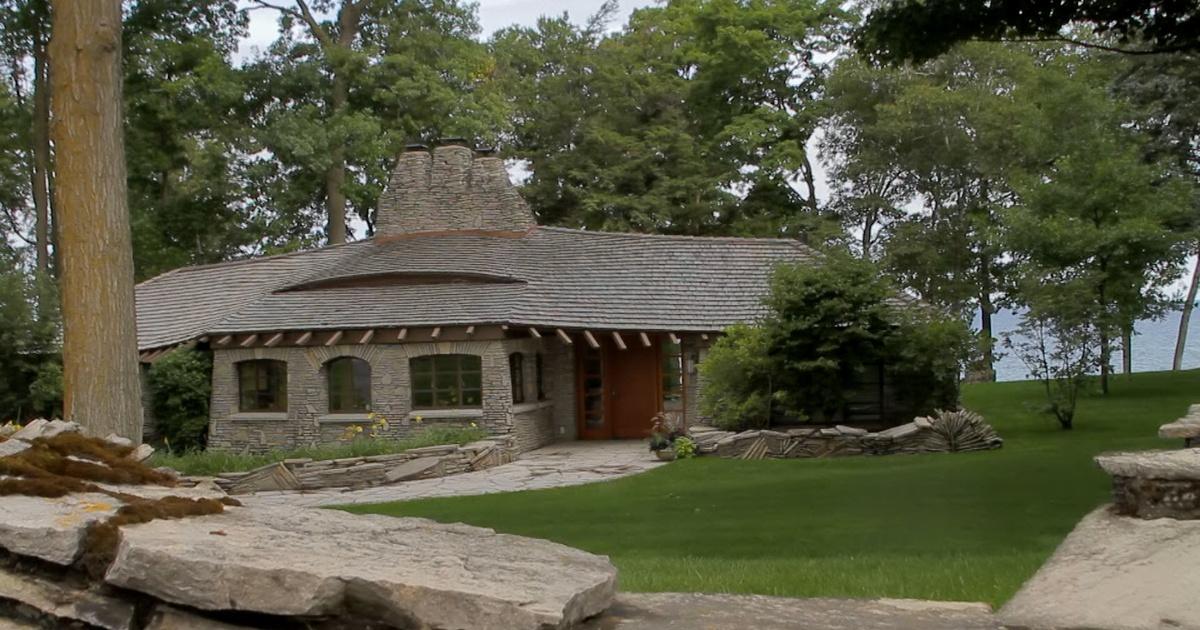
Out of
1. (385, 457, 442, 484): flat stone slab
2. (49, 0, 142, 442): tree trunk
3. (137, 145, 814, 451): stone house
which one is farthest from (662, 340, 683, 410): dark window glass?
(49, 0, 142, 442): tree trunk

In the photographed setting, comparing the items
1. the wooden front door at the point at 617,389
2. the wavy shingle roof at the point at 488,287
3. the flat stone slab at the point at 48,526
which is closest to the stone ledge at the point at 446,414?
the wavy shingle roof at the point at 488,287

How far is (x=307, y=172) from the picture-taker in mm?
32875

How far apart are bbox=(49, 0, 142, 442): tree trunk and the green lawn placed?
14.1ft

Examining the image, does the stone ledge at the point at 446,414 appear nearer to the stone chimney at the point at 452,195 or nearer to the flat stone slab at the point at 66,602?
the stone chimney at the point at 452,195

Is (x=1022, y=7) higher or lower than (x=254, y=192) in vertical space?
lower

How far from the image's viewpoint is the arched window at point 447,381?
2302 cm

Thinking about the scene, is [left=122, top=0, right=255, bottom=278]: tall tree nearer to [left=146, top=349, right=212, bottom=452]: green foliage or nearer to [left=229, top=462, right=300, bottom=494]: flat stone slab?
[left=146, top=349, right=212, bottom=452]: green foliage

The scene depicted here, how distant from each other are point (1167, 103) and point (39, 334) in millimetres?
28526

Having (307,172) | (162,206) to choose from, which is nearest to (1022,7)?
(307,172)

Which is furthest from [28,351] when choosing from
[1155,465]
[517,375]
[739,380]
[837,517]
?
[1155,465]

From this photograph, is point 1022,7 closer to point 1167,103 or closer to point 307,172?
point 1167,103

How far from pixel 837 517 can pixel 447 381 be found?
12430 millimetres

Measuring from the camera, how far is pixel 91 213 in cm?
1145

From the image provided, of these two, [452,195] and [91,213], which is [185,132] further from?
[91,213]
